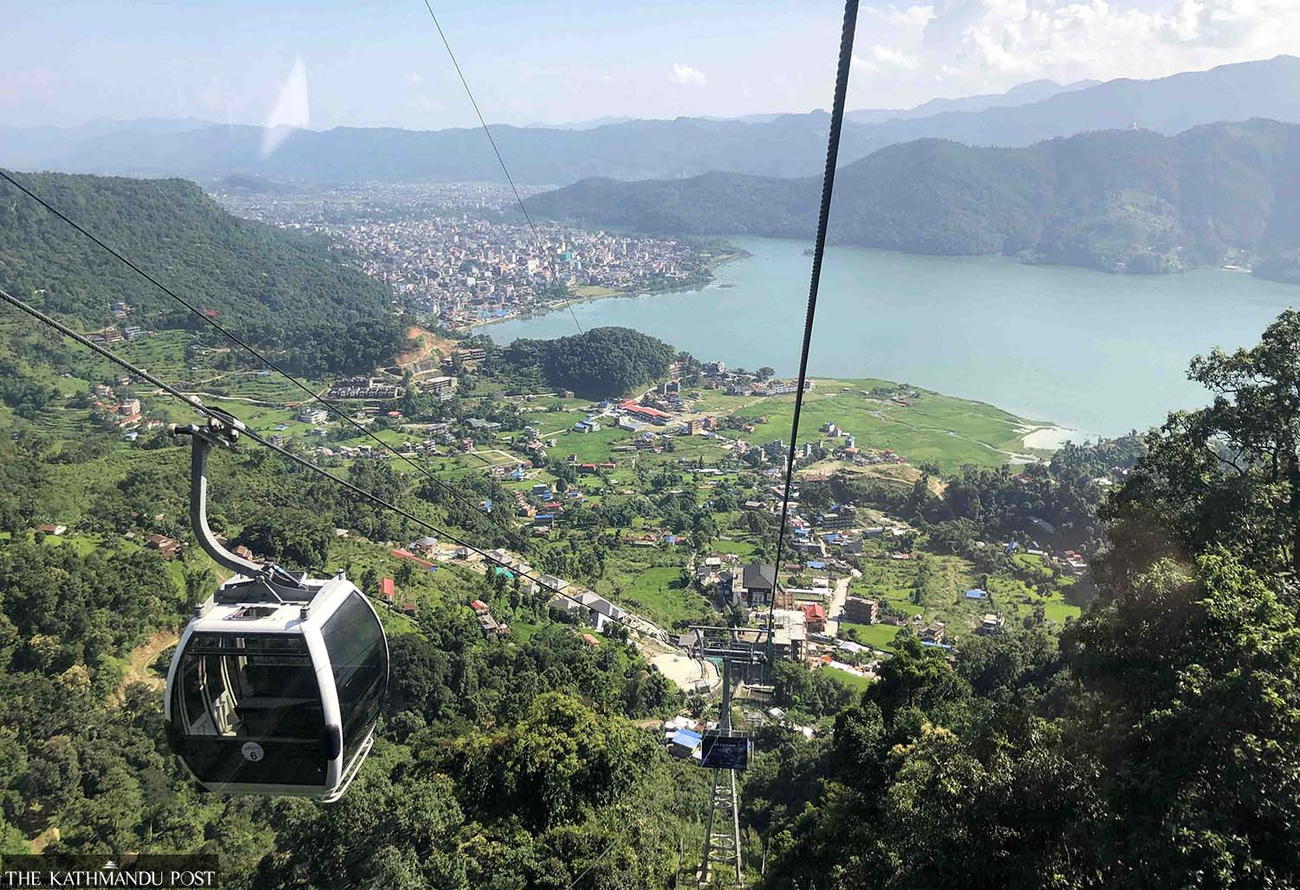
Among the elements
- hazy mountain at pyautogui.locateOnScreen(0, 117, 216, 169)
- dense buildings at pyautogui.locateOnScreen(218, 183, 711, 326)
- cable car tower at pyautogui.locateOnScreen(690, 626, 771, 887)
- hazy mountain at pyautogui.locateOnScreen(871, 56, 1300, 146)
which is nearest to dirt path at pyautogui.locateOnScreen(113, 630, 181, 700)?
cable car tower at pyautogui.locateOnScreen(690, 626, 771, 887)

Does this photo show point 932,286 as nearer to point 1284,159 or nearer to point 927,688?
point 1284,159

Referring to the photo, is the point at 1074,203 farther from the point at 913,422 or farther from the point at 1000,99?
the point at 1000,99

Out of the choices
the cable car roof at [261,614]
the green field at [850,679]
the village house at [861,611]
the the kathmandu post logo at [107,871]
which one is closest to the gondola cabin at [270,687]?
the cable car roof at [261,614]

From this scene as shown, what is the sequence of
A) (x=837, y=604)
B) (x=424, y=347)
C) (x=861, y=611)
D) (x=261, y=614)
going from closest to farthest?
1. (x=261, y=614)
2. (x=861, y=611)
3. (x=837, y=604)
4. (x=424, y=347)

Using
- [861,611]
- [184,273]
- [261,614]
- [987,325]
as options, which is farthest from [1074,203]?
[261,614]

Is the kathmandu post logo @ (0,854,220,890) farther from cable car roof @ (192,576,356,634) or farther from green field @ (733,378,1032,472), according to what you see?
green field @ (733,378,1032,472)

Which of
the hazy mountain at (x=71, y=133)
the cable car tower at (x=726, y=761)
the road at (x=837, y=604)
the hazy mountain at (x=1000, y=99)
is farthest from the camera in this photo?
the hazy mountain at (x=1000, y=99)

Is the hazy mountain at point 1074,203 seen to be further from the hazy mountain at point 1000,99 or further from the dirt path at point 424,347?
the hazy mountain at point 1000,99

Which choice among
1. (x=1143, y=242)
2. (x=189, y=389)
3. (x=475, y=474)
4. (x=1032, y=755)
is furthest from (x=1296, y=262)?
(x=1032, y=755)
